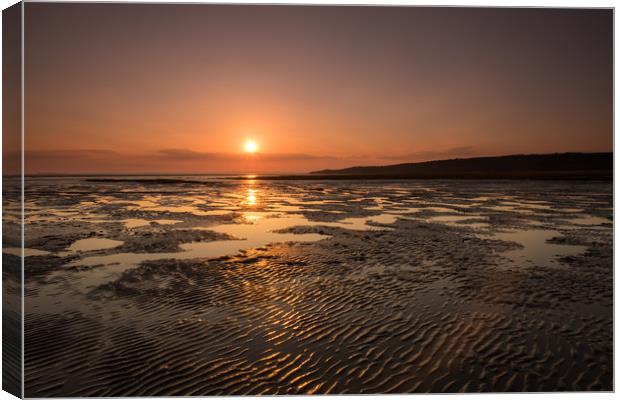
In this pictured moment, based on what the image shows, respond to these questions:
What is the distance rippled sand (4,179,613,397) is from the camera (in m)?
5.31

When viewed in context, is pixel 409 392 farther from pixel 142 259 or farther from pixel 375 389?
pixel 142 259

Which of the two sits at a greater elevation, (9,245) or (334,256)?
(9,245)

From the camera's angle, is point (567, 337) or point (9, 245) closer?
point (9, 245)

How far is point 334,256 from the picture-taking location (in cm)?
1158

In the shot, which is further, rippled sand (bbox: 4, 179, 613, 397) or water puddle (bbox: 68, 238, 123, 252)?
water puddle (bbox: 68, 238, 123, 252)

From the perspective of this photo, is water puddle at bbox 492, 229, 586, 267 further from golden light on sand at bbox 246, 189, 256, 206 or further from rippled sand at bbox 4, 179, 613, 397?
golden light on sand at bbox 246, 189, 256, 206

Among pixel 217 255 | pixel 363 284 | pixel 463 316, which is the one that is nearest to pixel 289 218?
pixel 217 255

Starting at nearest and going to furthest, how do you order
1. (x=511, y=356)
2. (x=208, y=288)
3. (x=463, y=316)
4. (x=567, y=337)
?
(x=511, y=356) < (x=567, y=337) < (x=463, y=316) < (x=208, y=288)

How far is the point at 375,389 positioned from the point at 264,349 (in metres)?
1.68

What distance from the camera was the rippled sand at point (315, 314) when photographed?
531 cm

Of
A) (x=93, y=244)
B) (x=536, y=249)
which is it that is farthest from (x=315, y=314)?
(x=93, y=244)

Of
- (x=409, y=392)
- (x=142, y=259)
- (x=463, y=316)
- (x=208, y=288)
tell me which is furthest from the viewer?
(x=142, y=259)

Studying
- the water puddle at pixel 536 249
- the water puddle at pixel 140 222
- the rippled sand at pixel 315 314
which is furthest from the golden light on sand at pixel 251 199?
the water puddle at pixel 536 249

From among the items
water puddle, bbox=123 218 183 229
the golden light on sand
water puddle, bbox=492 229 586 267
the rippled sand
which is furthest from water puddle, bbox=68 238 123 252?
the golden light on sand
